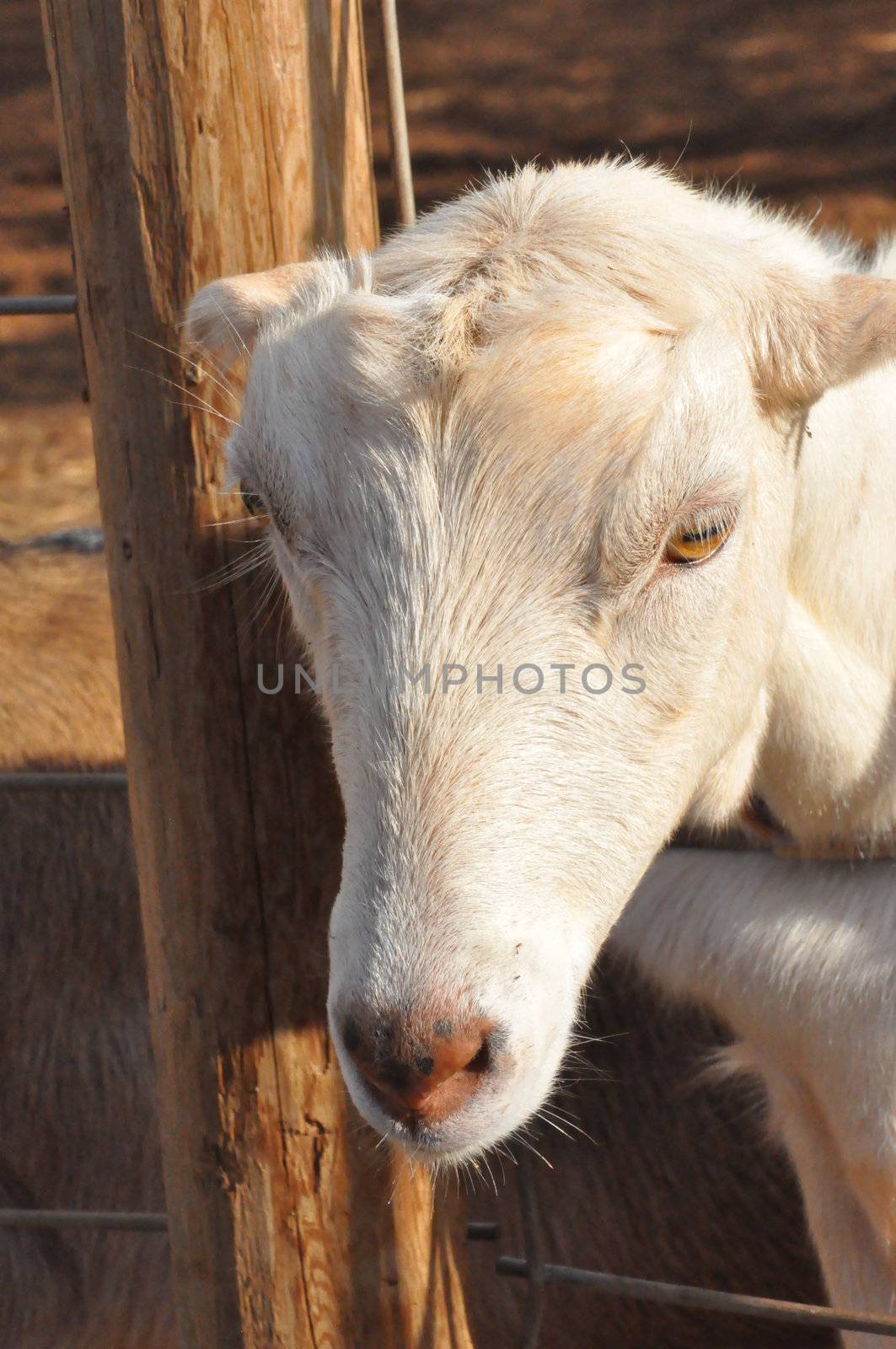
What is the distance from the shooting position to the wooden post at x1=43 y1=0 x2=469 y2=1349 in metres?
1.63

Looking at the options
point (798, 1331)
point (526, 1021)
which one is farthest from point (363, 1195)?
point (798, 1331)

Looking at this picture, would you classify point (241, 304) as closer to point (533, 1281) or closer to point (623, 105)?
point (533, 1281)

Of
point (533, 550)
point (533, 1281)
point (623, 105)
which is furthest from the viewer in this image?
point (623, 105)

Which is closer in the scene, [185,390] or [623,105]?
[185,390]

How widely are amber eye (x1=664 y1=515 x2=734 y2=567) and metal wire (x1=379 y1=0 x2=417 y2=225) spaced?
0.64 m

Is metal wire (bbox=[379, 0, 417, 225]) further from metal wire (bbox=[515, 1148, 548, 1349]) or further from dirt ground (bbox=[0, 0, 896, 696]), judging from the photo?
dirt ground (bbox=[0, 0, 896, 696])

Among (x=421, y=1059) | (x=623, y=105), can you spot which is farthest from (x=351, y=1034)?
(x=623, y=105)

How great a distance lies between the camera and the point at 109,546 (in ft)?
5.71

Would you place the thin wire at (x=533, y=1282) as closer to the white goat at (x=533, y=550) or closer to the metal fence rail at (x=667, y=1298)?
the metal fence rail at (x=667, y=1298)

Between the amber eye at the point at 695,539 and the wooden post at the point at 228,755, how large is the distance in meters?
0.54

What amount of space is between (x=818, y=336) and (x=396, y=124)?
68 centimetres

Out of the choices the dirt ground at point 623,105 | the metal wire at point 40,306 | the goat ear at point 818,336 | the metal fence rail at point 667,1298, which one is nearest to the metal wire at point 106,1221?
the metal fence rail at point 667,1298

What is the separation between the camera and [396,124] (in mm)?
1859

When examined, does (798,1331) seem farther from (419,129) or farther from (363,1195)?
(419,129)
